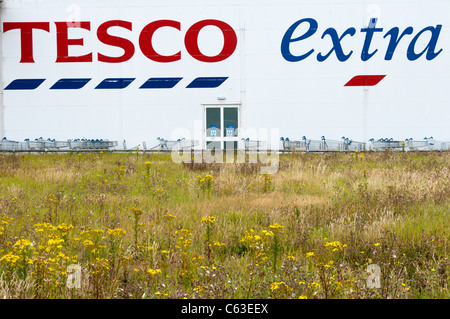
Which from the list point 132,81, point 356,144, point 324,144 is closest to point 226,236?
point 324,144

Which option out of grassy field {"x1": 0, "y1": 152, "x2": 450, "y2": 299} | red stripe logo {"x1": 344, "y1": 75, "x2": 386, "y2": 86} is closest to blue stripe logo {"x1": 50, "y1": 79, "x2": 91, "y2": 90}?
grassy field {"x1": 0, "y1": 152, "x2": 450, "y2": 299}

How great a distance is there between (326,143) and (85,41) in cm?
1327

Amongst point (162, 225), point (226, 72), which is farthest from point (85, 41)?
point (162, 225)

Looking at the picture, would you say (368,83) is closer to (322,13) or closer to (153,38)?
(322,13)

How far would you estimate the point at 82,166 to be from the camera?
12.1 m

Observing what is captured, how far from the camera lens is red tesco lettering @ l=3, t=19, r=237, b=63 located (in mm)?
21625

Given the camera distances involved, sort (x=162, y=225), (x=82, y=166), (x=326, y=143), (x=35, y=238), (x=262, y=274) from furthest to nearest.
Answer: (x=326, y=143) < (x=82, y=166) < (x=162, y=225) < (x=35, y=238) < (x=262, y=274)
